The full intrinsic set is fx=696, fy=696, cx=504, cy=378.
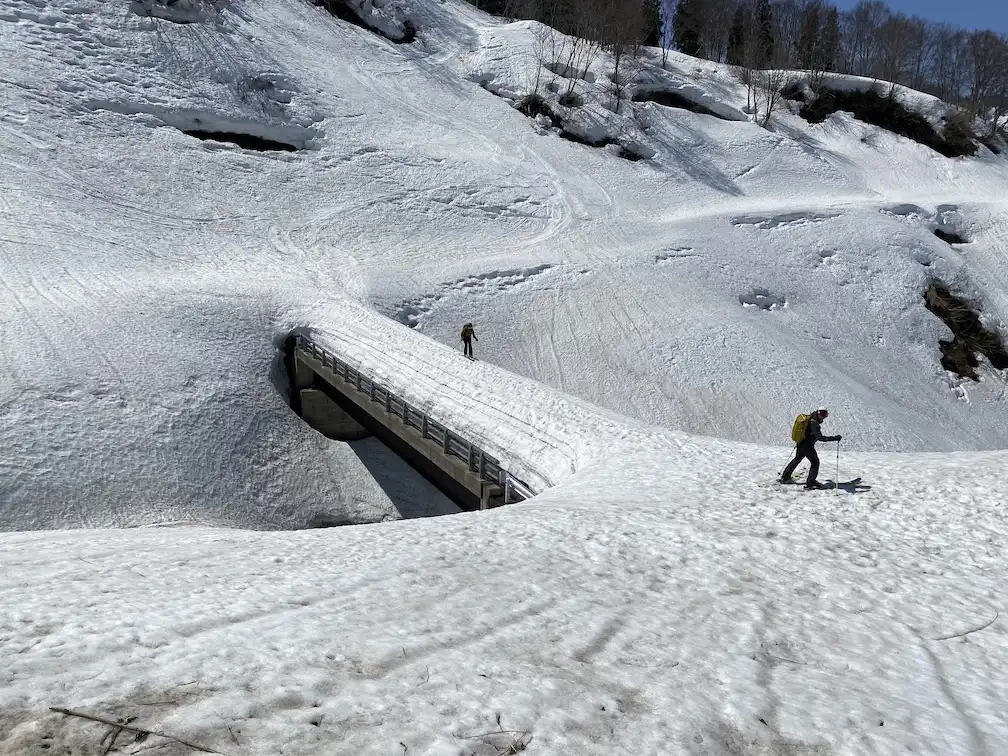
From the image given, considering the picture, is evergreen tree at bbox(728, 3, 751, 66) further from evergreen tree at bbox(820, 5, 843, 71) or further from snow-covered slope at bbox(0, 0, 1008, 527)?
snow-covered slope at bbox(0, 0, 1008, 527)

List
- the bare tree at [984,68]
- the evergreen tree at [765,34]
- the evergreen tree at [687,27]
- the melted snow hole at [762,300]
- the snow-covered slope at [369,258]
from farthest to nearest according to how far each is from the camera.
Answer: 1. the evergreen tree at [687,27]
2. the bare tree at [984,68]
3. the evergreen tree at [765,34]
4. the melted snow hole at [762,300]
5. the snow-covered slope at [369,258]

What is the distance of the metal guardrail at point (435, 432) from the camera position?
14.0 m

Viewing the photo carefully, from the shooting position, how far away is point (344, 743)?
4.34m

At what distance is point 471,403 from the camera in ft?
55.4

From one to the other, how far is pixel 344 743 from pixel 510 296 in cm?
2611

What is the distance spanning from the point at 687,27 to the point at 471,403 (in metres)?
75.3

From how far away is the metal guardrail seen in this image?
14031mm

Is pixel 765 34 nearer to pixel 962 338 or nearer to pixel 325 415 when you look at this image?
pixel 962 338

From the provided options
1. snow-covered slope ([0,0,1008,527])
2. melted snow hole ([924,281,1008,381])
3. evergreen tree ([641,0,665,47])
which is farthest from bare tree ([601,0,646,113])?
melted snow hole ([924,281,1008,381])

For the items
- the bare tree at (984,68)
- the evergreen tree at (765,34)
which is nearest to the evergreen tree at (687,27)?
the evergreen tree at (765,34)

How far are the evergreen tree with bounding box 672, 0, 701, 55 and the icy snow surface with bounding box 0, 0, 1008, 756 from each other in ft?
72.2

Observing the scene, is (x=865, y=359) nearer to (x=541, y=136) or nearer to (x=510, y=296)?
(x=510, y=296)

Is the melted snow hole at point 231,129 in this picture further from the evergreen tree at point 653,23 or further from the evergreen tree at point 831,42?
the evergreen tree at point 831,42

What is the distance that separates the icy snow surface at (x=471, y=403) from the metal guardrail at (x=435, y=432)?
0.45 m
